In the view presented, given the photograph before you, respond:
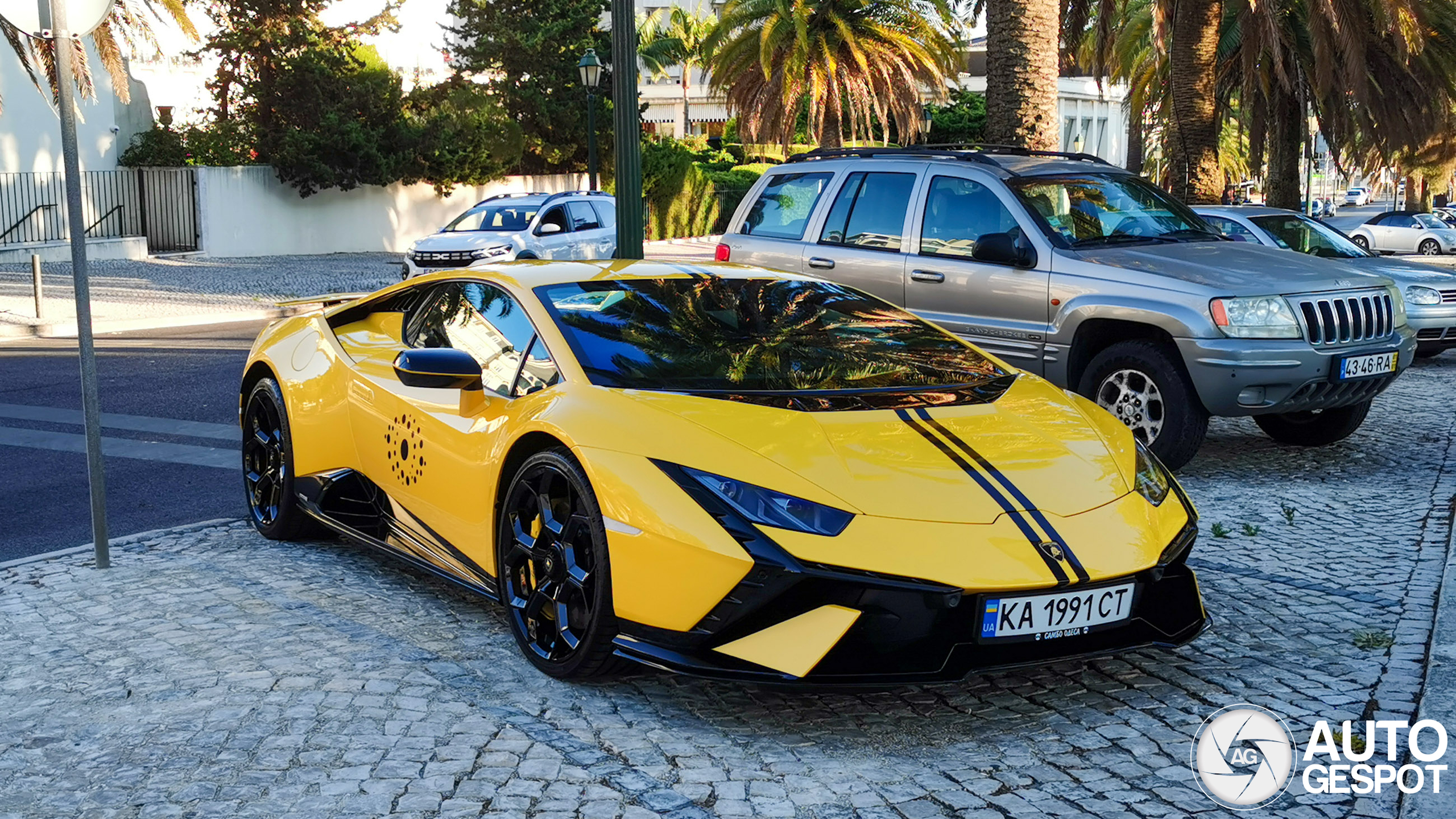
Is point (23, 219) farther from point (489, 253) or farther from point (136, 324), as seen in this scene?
point (489, 253)

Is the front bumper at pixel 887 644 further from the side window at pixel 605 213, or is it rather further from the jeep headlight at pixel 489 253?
the side window at pixel 605 213

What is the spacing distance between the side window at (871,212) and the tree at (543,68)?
105 ft

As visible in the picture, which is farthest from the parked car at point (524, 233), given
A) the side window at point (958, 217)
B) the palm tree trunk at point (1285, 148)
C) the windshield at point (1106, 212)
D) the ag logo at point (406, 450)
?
the ag logo at point (406, 450)

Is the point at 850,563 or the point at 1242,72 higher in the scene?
the point at 1242,72

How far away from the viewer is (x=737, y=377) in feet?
15.3

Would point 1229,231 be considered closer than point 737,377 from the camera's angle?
No

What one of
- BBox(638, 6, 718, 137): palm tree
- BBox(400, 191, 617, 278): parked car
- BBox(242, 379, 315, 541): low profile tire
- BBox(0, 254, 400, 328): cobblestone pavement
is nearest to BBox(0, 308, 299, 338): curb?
BBox(0, 254, 400, 328): cobblestone pavement

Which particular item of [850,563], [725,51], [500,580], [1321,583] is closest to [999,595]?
[850,563]

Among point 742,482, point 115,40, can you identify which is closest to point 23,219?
point 115,40

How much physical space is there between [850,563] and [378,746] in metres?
1.41

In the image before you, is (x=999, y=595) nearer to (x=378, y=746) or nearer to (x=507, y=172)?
(x=378, y=746)

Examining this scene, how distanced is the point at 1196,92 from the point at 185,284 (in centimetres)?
1650

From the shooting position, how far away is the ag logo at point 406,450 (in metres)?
5.25

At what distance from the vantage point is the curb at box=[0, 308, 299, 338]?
55.7 ft
